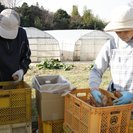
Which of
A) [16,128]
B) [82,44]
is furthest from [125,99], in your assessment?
[82,44]

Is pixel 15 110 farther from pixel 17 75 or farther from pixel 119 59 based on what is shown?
pixel 119 59

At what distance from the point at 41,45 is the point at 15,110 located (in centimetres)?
1231

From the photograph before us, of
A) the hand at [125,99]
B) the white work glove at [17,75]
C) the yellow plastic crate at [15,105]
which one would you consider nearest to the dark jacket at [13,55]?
the white work glove at [17,75]

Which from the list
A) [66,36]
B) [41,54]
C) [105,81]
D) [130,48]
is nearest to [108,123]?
[130,48]

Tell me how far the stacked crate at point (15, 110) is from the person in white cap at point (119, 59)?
0.61m

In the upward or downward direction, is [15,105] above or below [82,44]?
below

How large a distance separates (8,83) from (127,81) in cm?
121

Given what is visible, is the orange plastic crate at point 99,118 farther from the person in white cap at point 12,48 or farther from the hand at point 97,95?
the person in white cap at point 12,48

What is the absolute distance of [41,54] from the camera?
593 inches

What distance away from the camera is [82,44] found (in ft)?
51.4

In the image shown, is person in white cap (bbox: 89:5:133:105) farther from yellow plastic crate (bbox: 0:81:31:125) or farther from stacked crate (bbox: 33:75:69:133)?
yellow plastic crate (bbox: 0:81:31:125)

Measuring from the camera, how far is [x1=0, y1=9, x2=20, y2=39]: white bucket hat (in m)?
2.80

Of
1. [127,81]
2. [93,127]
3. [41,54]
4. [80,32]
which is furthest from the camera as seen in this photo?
[80,32]

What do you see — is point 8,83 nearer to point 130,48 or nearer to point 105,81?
point 130,48
